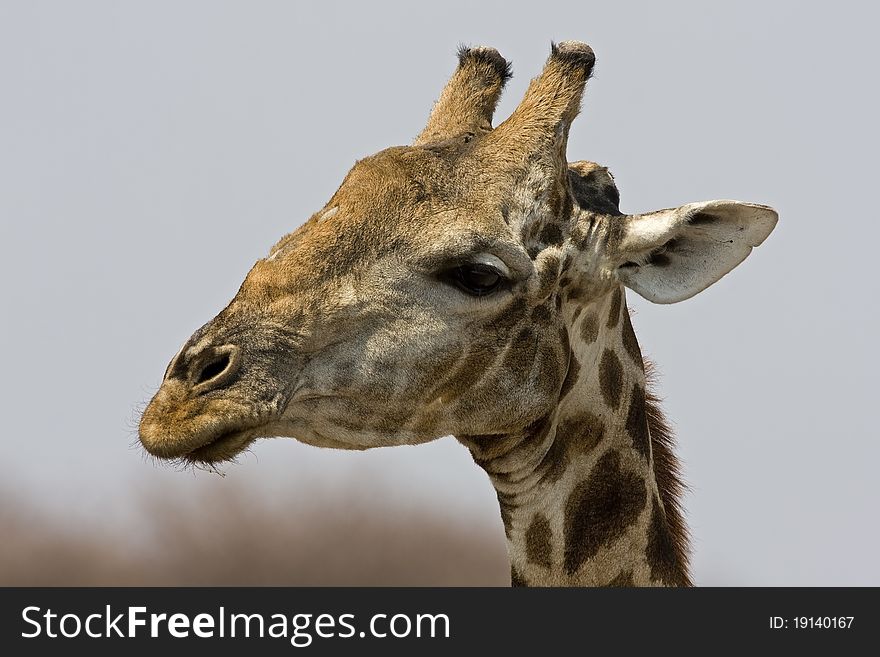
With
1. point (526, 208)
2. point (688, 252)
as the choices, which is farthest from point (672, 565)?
point (526, 208)

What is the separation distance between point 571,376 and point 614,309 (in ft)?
1.91

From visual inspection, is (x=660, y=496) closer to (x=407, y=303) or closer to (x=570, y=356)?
(x=570, y=356)

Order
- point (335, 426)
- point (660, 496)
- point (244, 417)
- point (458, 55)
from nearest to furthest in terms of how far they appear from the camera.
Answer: point (244, 417) < point (335, 426) < point (660, 496) < point (458, 55)

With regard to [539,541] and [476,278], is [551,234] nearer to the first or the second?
[476,278]

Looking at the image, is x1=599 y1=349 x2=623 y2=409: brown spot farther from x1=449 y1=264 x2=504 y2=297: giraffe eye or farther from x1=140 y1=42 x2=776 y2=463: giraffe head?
x1=449 y1=264 x2=504 y2=297: giraffe eye

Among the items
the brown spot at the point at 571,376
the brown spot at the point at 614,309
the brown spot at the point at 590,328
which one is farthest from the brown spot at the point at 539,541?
the brown spot at the point at 614,309

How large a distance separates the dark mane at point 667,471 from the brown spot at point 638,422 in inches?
10.9

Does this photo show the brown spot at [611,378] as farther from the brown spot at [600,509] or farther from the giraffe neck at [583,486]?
the brown spot at [600,509]

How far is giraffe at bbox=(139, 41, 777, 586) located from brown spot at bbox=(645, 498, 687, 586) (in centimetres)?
1

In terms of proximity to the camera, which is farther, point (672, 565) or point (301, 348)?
point (672, 565)

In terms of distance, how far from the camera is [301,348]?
5547 millimetres

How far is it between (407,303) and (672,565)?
7.14 ft

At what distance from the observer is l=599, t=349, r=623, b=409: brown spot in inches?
256

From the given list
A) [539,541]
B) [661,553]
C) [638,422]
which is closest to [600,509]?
[539,541]
